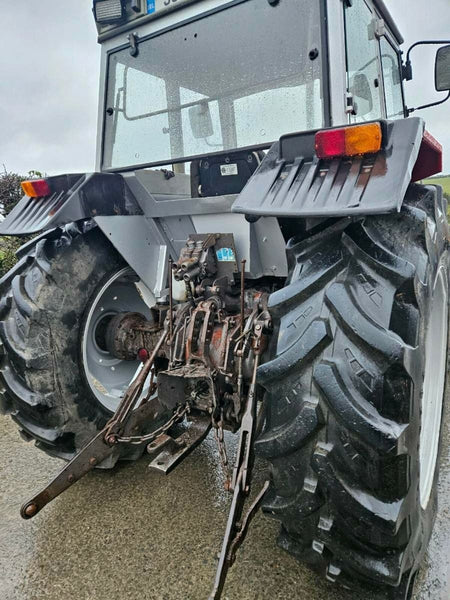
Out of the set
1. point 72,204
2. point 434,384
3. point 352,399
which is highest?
point 72,204

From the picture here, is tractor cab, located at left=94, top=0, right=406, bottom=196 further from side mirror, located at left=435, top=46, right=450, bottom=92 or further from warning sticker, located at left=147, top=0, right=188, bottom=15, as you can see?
side mirror, located at left=435, top=46, right=450, bottom=92

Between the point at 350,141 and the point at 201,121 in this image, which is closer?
the point at 350,141

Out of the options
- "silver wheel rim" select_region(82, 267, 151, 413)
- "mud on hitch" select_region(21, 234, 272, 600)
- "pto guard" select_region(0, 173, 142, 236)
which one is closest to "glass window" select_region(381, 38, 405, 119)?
"mud on hitch" select_region(21, 234, 272, 600)

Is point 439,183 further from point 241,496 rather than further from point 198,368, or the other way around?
point 241,496

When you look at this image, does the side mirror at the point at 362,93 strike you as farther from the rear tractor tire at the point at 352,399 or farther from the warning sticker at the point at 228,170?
the rear tractor tire at the point at 352,399

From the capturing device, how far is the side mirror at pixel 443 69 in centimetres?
225

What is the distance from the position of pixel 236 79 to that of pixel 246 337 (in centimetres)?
124

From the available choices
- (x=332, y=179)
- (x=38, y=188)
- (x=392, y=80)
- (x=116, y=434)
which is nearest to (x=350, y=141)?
(x=332, y=179)

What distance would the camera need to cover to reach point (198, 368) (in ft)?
6.18

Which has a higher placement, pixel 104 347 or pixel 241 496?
pixel 104 347

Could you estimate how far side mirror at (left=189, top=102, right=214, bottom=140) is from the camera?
2.23m

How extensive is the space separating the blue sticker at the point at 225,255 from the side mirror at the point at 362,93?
93 centimetres

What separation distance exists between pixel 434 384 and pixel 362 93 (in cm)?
150

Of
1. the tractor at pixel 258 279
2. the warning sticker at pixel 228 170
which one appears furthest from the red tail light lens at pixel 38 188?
the warning sticker at pixel 228 170
